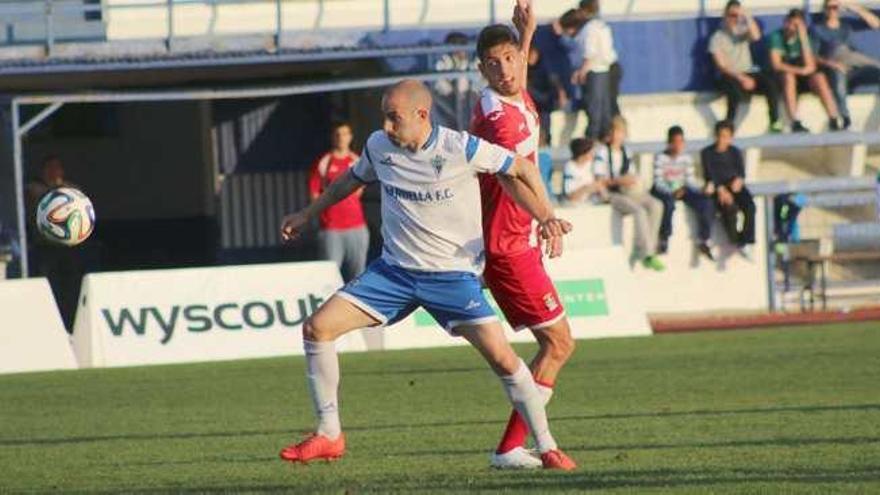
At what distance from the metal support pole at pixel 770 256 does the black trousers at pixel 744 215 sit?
19 cm

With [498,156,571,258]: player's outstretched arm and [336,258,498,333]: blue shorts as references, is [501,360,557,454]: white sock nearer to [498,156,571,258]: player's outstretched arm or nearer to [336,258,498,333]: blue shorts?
[336,258,498,333]: blue shorts

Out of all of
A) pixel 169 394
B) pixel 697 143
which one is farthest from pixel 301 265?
pixel 697 143

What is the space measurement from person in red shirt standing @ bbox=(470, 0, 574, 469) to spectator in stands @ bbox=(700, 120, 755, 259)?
49.6 ft

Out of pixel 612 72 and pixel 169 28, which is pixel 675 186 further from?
pixel 169 28

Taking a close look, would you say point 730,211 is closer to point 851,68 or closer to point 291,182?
point 851,68

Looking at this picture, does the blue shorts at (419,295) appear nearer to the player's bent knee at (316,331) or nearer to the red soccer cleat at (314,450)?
the player's bent knee at (316,331)

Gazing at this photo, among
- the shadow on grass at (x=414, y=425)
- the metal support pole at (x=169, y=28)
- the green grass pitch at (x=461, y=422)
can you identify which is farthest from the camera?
the metal support pole at (x=169, y=28)

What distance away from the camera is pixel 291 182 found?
101 feet

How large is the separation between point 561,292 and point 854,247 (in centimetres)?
545

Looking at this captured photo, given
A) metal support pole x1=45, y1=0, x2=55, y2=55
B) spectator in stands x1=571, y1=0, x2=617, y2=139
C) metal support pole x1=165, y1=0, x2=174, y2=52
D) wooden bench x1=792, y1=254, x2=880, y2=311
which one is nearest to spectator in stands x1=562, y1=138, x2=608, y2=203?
spectator in stands x1=571, y1=0, x2=617, y2=139

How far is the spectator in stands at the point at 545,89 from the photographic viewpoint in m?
27.3

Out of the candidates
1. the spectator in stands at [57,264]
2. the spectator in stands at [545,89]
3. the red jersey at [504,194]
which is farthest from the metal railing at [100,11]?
the red jersey at [504,194]

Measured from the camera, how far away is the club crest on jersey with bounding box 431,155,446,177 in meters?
Result: 10.2

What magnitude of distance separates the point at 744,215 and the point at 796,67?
3208 millimetres
